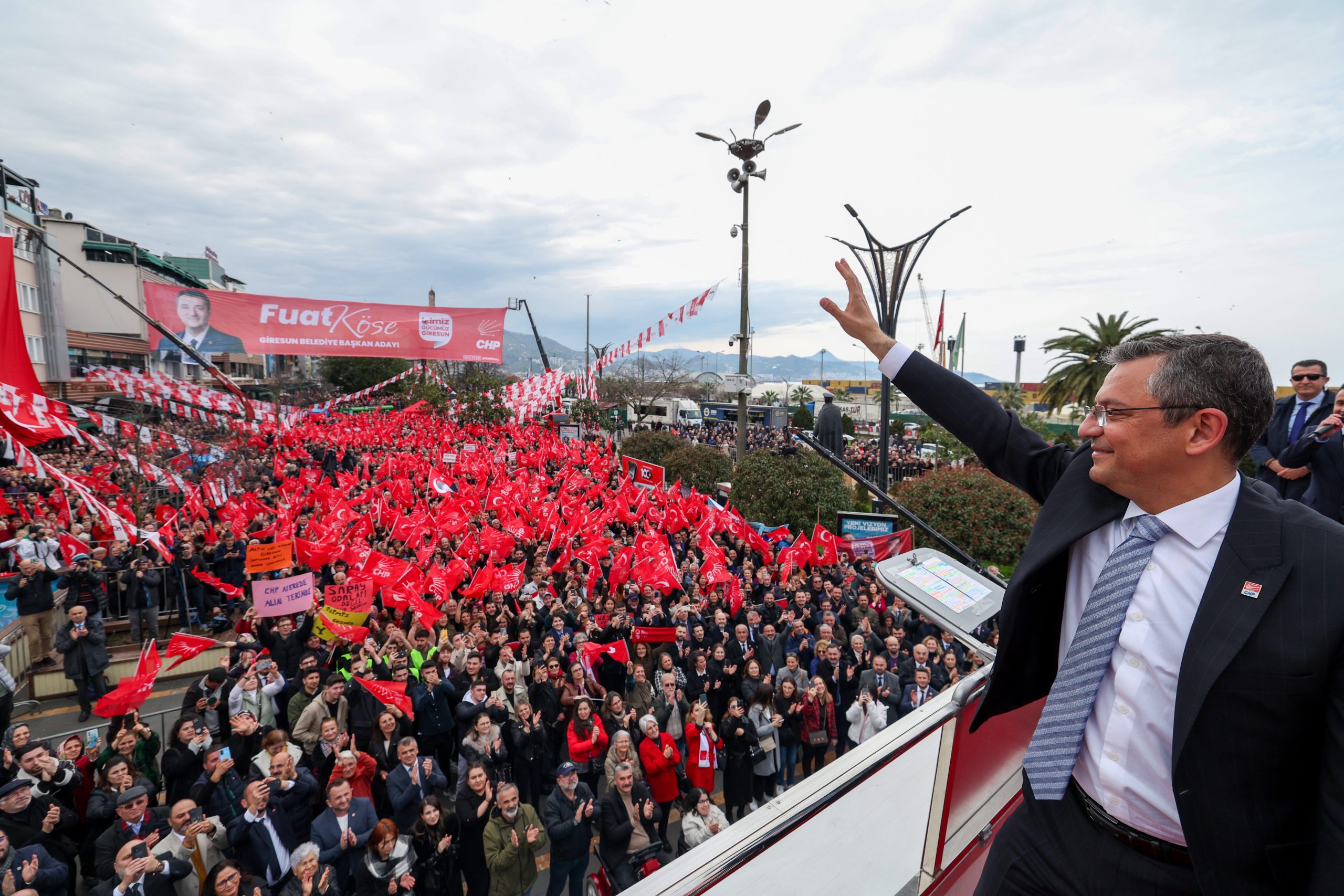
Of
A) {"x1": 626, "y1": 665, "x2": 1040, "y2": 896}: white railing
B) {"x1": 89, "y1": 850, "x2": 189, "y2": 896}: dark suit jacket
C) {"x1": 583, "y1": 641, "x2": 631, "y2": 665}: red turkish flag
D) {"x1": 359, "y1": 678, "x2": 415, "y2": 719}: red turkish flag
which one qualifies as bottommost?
{"x1": 89, "y1": 850, "x2": 189, "y2": 896}: dark suit jacket

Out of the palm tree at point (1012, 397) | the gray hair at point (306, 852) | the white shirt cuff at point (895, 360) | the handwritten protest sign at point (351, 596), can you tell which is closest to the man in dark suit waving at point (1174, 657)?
the white shirt cuff at point (895, 360)

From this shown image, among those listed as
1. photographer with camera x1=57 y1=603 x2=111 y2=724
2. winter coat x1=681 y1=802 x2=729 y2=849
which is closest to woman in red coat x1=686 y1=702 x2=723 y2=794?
winter coat x1=681 y1=802 x2=729 y2=849

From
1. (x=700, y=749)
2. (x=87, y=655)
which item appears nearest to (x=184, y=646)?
(x=87, y=655)

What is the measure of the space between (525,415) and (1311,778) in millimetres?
29731

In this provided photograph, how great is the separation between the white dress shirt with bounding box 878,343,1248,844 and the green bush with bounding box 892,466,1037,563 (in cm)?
1228

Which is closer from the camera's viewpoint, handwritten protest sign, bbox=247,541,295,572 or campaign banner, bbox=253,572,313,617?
campaign banner, bbox=253,572,313,617

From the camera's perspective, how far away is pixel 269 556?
10305 millimetres

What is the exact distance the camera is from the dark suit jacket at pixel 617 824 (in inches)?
226

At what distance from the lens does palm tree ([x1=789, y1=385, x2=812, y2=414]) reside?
6556 centimetres

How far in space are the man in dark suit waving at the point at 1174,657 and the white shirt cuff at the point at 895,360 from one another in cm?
29

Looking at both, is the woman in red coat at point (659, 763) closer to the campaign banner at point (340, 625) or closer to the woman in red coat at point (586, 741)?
the woman in red coat at point (586, 741)

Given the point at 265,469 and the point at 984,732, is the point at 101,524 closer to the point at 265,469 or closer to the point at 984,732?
the point at 265,469

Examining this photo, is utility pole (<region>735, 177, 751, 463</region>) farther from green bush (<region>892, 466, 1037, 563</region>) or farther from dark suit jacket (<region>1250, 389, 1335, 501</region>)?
dark suit jacket (<region>1250, 389, 1335, 501</region>)

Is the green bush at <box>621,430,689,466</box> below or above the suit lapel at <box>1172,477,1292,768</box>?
below
